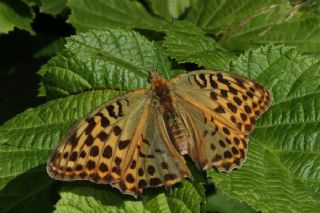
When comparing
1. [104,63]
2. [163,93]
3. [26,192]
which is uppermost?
[104,63]

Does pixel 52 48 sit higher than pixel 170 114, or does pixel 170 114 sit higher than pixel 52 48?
pixel 52 48

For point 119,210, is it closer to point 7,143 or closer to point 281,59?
point 7,143

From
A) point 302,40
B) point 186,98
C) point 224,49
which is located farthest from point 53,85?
point 302,40

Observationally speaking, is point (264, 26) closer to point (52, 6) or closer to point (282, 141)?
point (282, 141)

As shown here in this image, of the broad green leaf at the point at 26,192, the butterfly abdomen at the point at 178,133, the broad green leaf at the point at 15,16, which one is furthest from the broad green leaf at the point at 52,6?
the butterfly abdomen at the point at 178,133

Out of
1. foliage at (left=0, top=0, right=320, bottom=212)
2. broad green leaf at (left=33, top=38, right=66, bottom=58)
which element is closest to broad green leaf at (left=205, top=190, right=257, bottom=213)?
foliage at (left=0, top=0, right=320, bottom=212)

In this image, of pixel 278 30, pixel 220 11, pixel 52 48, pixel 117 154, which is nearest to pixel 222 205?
pixel 278 30
